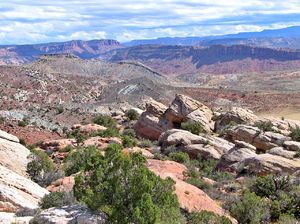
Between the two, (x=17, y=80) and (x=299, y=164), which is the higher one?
(x=299, y=164)

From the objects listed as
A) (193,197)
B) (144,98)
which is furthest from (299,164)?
(144,98)

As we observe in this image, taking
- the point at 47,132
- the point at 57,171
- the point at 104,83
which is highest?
the point at 57,171

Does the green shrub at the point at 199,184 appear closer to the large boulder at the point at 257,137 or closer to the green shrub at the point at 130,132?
the large boulder at the point at 257,137

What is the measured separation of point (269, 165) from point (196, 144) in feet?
29.2

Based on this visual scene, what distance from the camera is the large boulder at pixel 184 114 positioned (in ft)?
158

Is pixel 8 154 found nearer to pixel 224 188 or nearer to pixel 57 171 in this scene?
pixel 57 171

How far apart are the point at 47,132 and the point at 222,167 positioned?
21434mm

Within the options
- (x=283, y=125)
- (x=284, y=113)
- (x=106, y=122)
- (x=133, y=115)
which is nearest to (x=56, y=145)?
A: (x=106, y=122)

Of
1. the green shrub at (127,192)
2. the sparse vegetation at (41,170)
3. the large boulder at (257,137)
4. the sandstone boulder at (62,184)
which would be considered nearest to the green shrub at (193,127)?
the large boulder at (257,137)

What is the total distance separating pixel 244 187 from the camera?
87.8ft

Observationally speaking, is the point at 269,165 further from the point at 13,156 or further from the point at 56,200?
the point at 56,200

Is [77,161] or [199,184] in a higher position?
[77,161]

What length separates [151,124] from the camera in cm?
4875

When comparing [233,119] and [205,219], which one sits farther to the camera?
[233,119]
